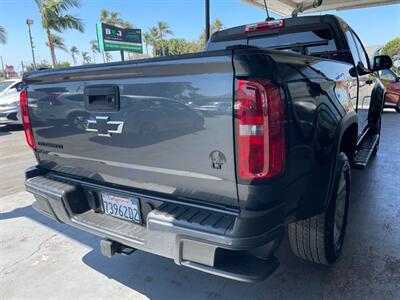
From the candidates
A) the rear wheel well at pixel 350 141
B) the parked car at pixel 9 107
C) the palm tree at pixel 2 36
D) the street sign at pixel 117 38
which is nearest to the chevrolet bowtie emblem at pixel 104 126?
the rear wheel well at pixel 350 141

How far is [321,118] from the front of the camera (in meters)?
1.96

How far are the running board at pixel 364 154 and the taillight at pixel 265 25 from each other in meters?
1.73

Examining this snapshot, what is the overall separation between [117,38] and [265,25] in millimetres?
27154

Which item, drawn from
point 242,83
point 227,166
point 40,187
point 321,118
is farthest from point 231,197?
point 40,187

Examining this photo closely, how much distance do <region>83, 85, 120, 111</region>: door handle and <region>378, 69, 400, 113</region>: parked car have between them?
36.5 ft

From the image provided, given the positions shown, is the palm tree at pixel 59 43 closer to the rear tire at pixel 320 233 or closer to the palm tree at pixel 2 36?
the palm tree at pixel 2 36

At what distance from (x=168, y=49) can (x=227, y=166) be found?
60.9 metres

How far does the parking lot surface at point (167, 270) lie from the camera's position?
92.7 inches

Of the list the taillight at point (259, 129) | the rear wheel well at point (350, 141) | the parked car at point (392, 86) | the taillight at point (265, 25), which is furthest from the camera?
the parked car at point (392, 86)

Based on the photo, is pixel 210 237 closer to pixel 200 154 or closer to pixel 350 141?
pixel 200 154

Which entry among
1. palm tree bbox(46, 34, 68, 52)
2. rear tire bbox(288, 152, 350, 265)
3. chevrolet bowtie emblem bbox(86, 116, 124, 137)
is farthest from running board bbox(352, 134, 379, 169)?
palm tree bbox(46, 34, 68, 52)

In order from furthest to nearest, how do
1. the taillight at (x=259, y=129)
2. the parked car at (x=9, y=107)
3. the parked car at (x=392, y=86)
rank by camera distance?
the parked car at (x=392, y=86), the parked car at (x=9, y=107), the taillight at (x=259, y=129)

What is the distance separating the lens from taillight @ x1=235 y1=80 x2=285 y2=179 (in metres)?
1.51

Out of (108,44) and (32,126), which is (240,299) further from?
(108,44)
